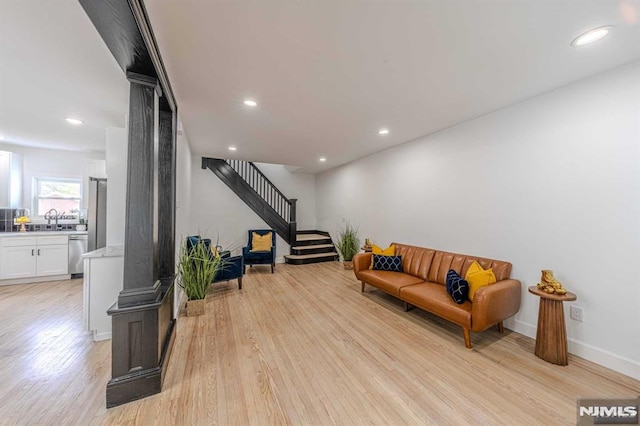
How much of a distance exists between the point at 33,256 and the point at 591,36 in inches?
299

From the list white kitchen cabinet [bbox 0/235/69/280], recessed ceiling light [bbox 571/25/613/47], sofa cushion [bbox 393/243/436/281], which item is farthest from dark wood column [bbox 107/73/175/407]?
white kitchen cabinet [bbox 0/235/69/280]

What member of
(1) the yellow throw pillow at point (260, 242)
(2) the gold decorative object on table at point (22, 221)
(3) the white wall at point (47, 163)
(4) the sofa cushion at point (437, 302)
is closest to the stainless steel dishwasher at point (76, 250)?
(2) the gold decorative object on table at point (22, 221)

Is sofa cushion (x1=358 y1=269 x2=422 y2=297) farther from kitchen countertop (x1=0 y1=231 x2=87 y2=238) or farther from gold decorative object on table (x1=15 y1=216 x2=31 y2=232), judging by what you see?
gold decorative object on table (x1=15 y1=216 x2=31 y2=232)

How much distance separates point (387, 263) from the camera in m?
3.84

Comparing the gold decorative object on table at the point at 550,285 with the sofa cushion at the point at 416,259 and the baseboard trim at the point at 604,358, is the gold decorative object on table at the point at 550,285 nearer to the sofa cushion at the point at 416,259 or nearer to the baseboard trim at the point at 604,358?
the baseboard trim at the point at 604,358

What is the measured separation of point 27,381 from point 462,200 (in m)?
4.81

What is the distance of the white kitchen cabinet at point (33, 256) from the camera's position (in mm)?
3873

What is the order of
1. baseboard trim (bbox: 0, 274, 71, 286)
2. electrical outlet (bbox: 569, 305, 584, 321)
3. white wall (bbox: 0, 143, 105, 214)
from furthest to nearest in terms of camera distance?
white wall (bbox: 0, 143, 105, 214)
baseboard trim (bbox: 0, 274, 71, 286)
electrical outlet (bbox: 569, 305, 584, 321)

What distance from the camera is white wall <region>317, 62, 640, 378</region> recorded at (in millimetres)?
1994

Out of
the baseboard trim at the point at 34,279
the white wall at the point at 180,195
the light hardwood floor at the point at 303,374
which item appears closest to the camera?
the light hardwood floor at the point at 303,374

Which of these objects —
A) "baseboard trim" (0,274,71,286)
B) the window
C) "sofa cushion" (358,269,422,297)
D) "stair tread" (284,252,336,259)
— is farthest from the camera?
"stair tread" (284,252,336,259)

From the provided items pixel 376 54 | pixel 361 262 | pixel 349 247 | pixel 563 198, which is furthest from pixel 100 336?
pixel 563 198

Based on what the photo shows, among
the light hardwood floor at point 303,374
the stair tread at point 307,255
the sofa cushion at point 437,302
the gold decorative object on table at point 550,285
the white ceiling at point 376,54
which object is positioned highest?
the white ceiling at point 376,54

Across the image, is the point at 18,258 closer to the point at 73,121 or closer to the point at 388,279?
the point at 73,121
